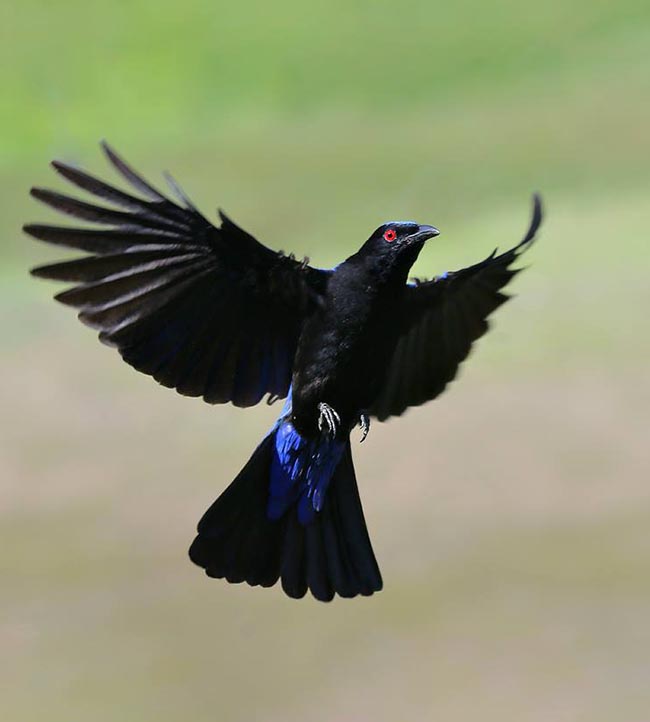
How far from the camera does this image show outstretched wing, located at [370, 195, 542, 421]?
391 centimetres

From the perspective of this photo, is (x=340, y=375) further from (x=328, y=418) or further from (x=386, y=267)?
(x=386, y=267)

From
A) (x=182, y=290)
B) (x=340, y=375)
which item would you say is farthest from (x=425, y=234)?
(x=182, y=290)

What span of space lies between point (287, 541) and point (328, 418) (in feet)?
2.01

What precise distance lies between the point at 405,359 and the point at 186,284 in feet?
2.72

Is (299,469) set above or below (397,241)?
below

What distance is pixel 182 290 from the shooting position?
11.1 ft

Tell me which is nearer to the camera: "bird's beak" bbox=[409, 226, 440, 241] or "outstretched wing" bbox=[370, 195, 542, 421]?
"bird's beak" bbox=[409, 226, 440, 241]

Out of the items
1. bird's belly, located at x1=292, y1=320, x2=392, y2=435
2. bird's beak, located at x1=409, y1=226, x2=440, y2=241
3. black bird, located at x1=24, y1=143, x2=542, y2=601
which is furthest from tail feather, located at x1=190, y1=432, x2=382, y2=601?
bird's beak, located at x1=409, y1=226, x2=440, y2=241

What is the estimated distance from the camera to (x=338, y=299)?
136 inches

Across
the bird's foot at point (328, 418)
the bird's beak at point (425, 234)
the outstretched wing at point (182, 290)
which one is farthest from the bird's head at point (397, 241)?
the bird's foot at point (328, 418)

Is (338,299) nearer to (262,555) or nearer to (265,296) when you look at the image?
(265,296)

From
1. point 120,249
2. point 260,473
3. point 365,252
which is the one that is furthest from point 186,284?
point 260,473

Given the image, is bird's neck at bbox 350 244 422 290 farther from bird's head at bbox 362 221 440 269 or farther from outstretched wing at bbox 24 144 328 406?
outstretched wing at bbox 24 144 328 406

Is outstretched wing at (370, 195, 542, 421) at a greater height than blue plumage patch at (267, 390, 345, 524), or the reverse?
outstretched wing at (370, 195, 542, 421)
